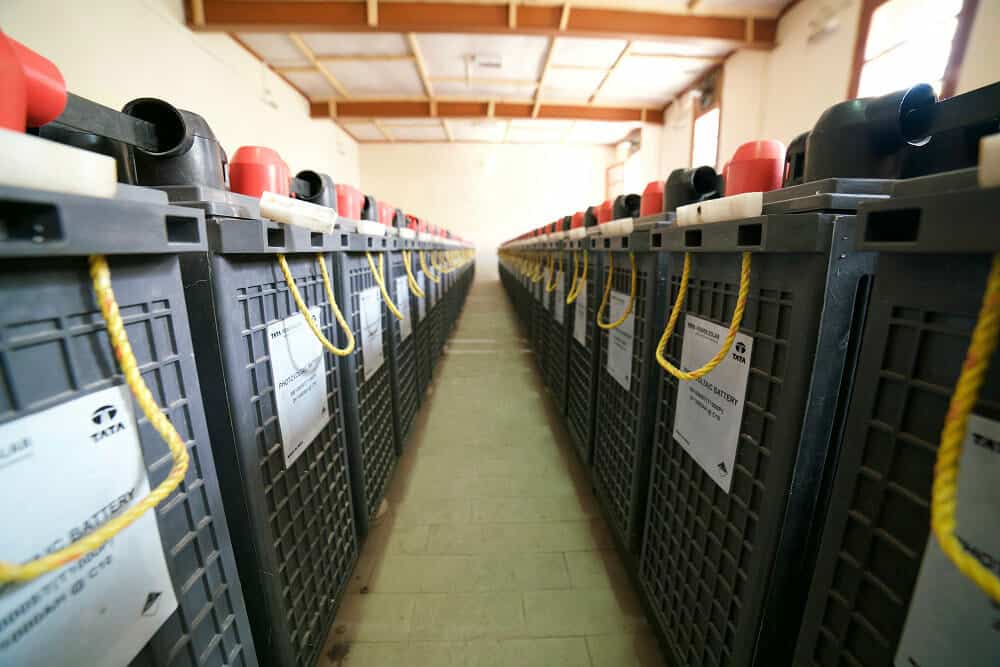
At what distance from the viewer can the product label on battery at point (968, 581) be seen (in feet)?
1.04

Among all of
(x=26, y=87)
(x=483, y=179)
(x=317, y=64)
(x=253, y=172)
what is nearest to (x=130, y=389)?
(x=26, y=87)

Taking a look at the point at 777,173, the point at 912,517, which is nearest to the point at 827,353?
the point at 912,517

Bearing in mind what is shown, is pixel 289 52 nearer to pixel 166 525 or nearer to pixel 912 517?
pixel 166 525

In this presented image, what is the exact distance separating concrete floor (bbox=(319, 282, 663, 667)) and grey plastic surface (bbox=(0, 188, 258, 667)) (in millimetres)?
528

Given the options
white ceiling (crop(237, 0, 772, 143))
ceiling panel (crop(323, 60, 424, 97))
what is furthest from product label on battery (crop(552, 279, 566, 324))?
ceiling panel (crop(323, 60, 424, 97))

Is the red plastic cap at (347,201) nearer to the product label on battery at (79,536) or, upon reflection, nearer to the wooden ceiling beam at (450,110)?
the product label on battery at (79,536)

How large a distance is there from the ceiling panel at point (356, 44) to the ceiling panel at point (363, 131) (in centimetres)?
305

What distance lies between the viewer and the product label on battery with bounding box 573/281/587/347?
1624 mm

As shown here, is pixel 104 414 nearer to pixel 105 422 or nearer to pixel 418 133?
pixel 105 422

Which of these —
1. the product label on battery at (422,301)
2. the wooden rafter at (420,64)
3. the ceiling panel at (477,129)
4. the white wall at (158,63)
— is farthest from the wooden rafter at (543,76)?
the product label on battery at (422,301)

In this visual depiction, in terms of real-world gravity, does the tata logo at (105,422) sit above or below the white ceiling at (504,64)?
below

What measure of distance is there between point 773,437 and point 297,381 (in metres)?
0.87

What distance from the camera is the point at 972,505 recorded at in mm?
327

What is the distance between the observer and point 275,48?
17.0 ft
